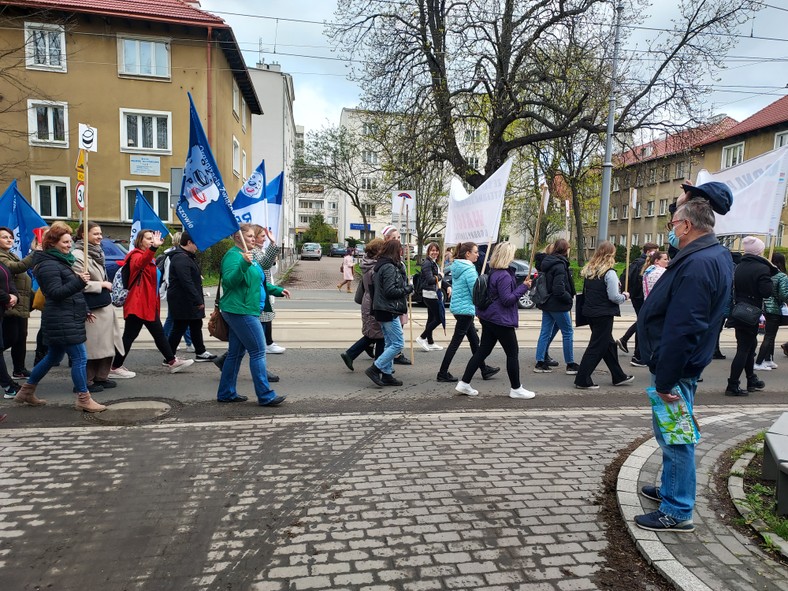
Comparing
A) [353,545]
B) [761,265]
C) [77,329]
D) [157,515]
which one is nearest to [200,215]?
[77,329]

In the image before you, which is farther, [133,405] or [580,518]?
[133,405]

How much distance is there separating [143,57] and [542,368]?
22673 millimetres

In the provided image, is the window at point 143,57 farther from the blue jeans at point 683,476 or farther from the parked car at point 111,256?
the blue jeans at point 683,476

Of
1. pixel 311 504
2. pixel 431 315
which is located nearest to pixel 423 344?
pixel 431 315

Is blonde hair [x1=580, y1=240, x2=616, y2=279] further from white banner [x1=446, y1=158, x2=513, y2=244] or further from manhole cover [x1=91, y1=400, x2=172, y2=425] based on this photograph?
manhole cover [x1=91, y1=400, x2=172, y2=425]

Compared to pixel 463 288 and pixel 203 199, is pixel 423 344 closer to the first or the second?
pixel 463 288

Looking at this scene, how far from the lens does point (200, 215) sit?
577 cm

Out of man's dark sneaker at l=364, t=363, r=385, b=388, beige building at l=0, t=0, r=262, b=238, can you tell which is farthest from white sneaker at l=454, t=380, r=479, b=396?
beige building at l=0, t=0, r=262, b=238

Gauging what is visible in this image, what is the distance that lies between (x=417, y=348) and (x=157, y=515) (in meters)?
6.11

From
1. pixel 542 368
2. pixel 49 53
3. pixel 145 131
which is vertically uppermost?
pixel 49 53

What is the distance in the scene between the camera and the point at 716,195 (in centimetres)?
319

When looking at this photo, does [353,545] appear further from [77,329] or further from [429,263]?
[429,263]

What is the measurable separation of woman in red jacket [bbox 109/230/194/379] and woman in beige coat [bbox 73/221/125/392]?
0.44 metres

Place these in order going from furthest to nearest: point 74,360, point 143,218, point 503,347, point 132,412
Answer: point 143,218
point 503,347
point 132,412
point 74,360
